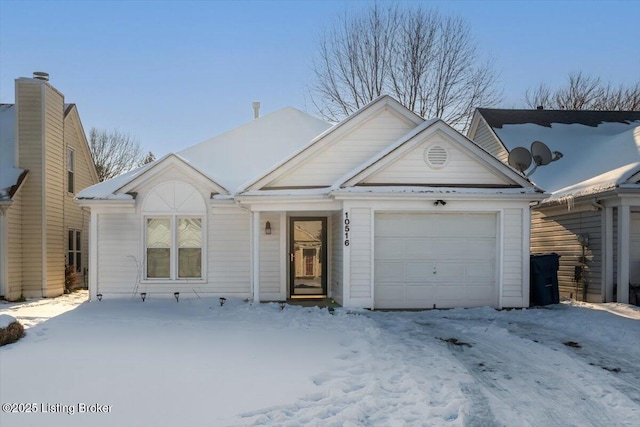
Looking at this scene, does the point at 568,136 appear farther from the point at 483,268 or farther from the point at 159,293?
the point at 159,293

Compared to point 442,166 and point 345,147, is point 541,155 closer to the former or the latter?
point 442,166

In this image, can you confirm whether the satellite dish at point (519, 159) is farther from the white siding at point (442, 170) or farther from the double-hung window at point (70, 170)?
the double-hung window at point (70, 170)

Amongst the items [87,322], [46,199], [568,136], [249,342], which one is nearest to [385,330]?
[249,342]

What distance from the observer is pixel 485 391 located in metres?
5.70

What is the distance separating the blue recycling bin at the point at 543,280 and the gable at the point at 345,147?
14.5 ft

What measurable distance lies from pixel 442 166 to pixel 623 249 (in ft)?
15.1

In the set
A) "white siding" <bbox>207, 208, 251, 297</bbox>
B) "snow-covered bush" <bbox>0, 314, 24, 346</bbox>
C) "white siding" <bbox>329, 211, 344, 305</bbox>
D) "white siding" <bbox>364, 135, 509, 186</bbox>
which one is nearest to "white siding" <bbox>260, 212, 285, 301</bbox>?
"white siding" <bbox>207, 208, 251, 297</bbox>

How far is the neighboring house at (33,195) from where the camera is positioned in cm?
1409

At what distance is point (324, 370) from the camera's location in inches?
249

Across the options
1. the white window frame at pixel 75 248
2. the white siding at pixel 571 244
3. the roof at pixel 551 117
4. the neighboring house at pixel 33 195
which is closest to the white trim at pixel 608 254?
the white siding at pixel 571 244

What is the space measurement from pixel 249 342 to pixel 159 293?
20.2ft

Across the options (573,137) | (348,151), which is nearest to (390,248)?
(348,151)

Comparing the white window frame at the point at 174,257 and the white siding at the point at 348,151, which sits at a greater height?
the white siding at the point at 348,151

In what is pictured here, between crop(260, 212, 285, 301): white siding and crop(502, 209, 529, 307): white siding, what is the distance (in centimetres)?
541
